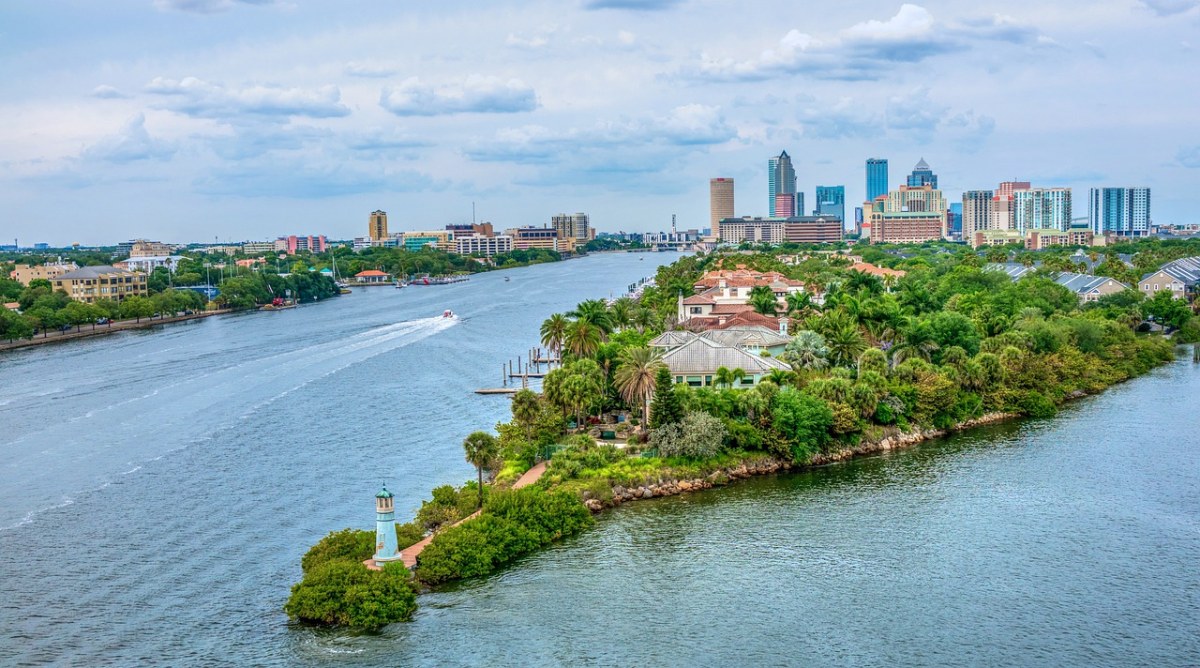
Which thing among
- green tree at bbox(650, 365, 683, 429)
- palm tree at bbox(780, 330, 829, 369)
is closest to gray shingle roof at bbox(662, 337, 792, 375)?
palm tree at bbox(780, 330, 829, 369)

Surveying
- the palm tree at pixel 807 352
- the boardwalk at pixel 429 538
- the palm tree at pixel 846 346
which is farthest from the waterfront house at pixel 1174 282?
the boardwalk at pixel 429 538

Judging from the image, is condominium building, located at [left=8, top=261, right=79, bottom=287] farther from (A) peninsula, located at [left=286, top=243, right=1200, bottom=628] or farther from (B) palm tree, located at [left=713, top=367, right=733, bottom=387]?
(B) palm tree, located at [left=713, top=367, right=733, bottom=387]

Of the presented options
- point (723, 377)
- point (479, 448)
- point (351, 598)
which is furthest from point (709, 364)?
point (351, 598)

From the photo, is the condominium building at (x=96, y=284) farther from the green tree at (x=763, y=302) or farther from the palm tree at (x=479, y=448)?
the palm tree at (x=479, y=448)

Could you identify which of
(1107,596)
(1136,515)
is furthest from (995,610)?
(1136,515)

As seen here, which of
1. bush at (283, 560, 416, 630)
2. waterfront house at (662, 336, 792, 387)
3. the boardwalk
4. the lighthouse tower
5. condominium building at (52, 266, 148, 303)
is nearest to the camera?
bush at (283, 560, 416, 630)

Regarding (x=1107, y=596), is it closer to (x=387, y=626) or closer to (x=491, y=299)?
(x=387, y=626)

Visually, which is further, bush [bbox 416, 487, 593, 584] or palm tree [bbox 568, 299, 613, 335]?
palm tree [bbox 568, 299, 613, 335]

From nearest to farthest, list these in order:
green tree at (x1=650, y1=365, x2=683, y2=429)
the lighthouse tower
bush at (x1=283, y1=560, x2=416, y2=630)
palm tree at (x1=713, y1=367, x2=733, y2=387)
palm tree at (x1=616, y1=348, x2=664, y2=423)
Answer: bush at (x1=283, y1=560, x2=416, y2=630)
the lighthouse tower
green tree at (x1=650, y1=365, x2=683, y2=429)
palm tree at (x1=616, y1=348, x2=664, y2=423)
palm tree at (x1=713, y1=367, x2=733, y2=387)
